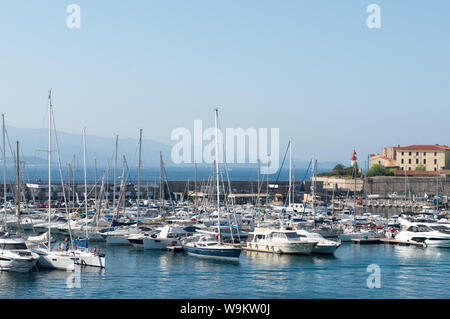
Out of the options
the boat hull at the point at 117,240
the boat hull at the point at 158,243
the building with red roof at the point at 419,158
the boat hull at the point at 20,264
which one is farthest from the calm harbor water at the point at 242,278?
the building with red roof at the point at 419,158

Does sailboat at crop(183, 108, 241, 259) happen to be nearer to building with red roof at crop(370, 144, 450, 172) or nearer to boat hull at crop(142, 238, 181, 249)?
boat hull at crop(142, 238, 181, 249)

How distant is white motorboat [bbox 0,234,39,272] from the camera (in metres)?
25.4

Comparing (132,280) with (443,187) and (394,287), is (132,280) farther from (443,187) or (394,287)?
(443,187)

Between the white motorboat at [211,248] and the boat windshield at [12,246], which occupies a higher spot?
the boat windshield at [12,246]

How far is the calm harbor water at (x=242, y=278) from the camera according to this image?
2281 cm

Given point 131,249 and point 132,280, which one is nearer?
point 132,280

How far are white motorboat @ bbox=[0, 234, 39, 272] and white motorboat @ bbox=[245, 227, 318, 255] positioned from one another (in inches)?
450

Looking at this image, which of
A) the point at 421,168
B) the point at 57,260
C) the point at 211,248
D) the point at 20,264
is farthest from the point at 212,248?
the point at 421,168

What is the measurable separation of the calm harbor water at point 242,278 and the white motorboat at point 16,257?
32 centimetres

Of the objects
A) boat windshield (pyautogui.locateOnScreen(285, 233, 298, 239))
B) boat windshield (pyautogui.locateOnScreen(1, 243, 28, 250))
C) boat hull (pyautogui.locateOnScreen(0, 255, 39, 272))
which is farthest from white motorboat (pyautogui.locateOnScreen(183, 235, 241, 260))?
boat windshield (pyautogui.locateOnScreen(1, 243, 28, 250))

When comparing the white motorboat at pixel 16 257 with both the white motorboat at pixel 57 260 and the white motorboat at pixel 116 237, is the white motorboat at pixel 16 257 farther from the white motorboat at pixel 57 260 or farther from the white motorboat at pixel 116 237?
the white motorboat at pixel 116 237

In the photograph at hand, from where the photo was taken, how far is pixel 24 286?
2344 centimetres
